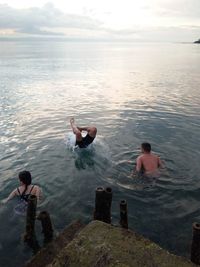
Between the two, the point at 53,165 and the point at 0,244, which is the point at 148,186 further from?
the point at 0,244

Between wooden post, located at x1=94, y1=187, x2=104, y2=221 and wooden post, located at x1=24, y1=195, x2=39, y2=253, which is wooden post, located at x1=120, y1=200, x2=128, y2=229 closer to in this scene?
wooden post, located at x1=94, y1=187, x2=104, y2=221

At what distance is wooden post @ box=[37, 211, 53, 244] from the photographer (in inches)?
367

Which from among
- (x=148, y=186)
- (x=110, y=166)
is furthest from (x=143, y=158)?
(x=110, y=166)

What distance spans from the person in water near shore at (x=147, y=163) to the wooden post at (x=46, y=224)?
16.6 feet

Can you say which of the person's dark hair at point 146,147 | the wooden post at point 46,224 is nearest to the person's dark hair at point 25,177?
the wooden post at point 46,224

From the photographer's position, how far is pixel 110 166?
49.9 feet

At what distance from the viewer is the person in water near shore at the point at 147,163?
13305mm

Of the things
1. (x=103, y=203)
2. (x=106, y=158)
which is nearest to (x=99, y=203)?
(x=103, y=203)

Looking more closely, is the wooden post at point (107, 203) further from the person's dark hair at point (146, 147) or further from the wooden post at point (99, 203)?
the person's dark hair at point (146, 147)

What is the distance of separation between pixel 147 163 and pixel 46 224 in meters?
5.44

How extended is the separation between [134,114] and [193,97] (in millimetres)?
9941

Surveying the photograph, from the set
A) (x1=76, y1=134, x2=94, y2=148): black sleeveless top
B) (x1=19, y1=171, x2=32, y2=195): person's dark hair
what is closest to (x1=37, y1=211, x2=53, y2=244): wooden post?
(x1=19, y1=171, x2=32, y2=195): person's dark hair

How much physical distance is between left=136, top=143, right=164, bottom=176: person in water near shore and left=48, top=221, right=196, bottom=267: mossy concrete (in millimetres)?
5352

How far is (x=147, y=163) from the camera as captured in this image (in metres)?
13.3
